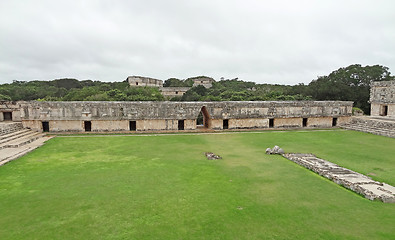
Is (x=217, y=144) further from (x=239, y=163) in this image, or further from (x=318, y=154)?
(x=318, y=154)

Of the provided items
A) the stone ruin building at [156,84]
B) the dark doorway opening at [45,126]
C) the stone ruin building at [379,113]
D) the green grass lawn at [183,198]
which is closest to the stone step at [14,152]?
the green grass lawn at [183,198]

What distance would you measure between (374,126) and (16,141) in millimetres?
21439

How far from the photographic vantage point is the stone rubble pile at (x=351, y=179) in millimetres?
5719

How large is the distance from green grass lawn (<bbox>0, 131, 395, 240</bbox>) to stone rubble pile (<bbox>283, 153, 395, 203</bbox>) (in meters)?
0.24

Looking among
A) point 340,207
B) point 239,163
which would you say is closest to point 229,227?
point 340,207

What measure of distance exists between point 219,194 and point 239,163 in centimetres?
300

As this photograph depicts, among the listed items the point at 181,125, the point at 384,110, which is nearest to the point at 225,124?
the point at 181,125

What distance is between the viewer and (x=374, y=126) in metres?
16.4

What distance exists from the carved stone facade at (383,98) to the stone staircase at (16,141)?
81.9ft

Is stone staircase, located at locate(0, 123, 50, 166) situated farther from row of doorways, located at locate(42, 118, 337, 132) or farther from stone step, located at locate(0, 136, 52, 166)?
row of doorways, located at locate(42, 118, 337, 132)

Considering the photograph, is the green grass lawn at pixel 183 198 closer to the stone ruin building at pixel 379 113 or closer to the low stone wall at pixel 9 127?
the low stone wall at pixel 9 127

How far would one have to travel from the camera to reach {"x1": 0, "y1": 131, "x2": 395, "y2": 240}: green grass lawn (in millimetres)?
4309

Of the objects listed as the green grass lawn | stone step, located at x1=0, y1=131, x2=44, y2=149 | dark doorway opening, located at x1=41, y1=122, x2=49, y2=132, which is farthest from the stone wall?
the green grass lawn

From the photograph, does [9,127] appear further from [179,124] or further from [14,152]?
[179,124]
